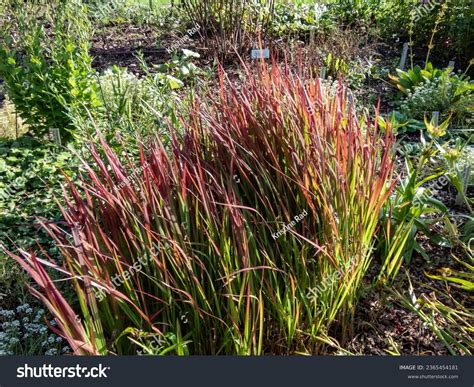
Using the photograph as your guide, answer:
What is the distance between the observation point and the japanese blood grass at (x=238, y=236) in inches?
78.2

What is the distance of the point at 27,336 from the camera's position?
8.34ft

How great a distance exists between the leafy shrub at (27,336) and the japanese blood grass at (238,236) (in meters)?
0.42

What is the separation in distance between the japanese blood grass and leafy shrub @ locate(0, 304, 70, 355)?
0.42 m

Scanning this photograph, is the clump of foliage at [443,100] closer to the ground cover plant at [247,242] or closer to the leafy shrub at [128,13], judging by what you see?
the ground cover plant at [247,242]

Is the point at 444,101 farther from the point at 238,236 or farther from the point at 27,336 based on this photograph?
the point at 27,336

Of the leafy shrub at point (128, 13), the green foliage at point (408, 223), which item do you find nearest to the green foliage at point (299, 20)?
the leafy shrub at point (128, 13)

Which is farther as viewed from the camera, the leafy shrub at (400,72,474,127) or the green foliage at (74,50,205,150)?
the leafy shrub at (400,72,474,127)

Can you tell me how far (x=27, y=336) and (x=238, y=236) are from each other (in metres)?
1.25

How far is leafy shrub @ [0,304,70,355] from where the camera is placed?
2.44 meters

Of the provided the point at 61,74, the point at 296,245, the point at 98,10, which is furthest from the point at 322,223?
the point at 98,10

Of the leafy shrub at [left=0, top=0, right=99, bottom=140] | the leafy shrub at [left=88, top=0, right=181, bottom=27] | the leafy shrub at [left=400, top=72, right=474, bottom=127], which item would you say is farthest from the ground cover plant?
the leafy shrub at [left=88, top=0, right=181, bottom=27]
